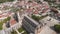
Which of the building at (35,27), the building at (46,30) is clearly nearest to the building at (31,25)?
the building at (35,27)

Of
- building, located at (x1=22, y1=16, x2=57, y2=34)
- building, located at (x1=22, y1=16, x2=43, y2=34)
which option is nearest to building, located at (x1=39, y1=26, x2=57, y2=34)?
building, located at (x1=22, y1=16, x2=57, y2=34)

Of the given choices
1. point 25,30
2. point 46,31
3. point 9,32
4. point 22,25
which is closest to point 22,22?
point 22,25

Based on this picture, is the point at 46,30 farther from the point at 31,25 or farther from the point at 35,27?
the point at 31,25

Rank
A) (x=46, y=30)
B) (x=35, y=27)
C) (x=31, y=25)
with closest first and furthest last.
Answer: (x=35, y=27), (x=46, y=30), (x=31, y=25)

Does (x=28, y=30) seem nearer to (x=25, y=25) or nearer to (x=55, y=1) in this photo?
(x=25, y=25)

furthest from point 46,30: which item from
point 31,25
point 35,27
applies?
point 31,25

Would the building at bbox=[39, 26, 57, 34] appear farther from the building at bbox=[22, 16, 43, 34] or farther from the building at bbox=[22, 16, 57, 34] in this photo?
the building at bbox=[22, 16, 43, 34]

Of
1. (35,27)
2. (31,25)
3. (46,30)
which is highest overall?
(35,27)

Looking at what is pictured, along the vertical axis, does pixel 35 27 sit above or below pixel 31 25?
above
